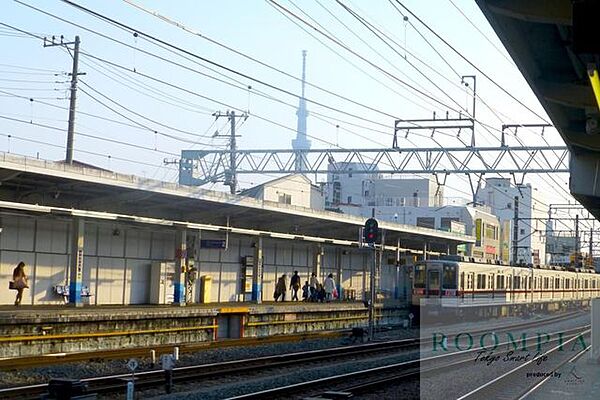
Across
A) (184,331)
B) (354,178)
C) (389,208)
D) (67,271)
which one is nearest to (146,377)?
(184,331)

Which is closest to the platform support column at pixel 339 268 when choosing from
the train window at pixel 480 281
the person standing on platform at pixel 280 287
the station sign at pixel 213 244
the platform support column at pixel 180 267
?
the person standing on platform at pixel 280 287

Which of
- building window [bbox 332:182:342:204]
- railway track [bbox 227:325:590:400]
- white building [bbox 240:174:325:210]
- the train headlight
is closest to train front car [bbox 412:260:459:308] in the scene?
railway track [bbox 227:325:590:400]

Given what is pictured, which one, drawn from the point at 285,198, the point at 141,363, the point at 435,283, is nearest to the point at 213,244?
the point at 141,363

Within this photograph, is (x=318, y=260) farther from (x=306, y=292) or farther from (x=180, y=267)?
(x=180, y=267)

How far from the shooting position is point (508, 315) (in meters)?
39.7

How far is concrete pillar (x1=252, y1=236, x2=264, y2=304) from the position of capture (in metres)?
30.1

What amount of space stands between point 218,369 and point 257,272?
14019mm

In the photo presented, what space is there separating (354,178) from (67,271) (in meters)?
63.3

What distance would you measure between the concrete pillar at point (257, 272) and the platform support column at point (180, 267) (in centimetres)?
379

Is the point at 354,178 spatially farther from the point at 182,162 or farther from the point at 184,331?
the point at 184,331

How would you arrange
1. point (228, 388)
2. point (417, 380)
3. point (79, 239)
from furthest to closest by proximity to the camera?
point (79, 239) → point (417, 380) → point (228, 388)

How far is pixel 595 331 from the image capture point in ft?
52.8

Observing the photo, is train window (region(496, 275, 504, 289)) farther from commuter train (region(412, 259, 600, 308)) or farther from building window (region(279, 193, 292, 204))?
building window (region(279, 193, 292, 204))

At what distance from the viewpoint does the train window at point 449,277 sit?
3372cm
